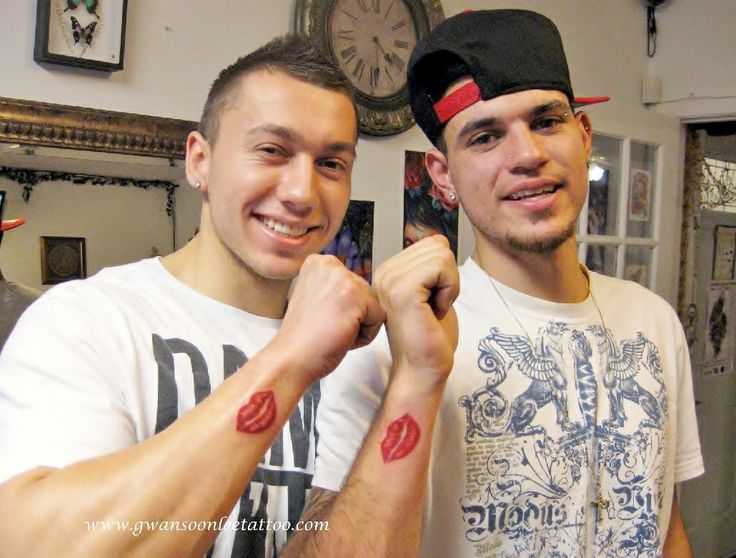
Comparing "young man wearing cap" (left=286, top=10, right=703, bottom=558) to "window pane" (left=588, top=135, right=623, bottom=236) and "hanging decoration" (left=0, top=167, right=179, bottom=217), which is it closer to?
"hanging decoration" (left=0, top=167, right=179, bottom=217)

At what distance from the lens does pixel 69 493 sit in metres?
0.65

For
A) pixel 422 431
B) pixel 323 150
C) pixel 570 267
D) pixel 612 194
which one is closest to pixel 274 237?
pixel 323 150

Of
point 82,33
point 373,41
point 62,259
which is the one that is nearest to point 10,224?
point 62,259

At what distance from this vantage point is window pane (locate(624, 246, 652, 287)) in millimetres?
2453

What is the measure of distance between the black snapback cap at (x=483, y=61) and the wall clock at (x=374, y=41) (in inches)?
28.4

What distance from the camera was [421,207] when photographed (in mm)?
1946

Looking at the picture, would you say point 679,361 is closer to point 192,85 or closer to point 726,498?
point 192,85

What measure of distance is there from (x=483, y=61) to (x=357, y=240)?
0.86m

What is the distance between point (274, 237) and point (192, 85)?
2.45 ft

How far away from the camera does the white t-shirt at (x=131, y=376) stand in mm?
729

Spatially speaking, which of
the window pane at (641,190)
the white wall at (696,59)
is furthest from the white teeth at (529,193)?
the white wall at (696,59)

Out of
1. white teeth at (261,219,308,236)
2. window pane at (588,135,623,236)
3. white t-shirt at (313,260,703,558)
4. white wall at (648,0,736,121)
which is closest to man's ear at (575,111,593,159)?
white t-shirt at (313,260,703,558)

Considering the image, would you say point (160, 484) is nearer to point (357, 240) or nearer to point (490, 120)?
point (490, 120)

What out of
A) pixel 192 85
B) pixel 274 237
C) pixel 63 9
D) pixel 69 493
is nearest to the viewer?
pixel 69 493
